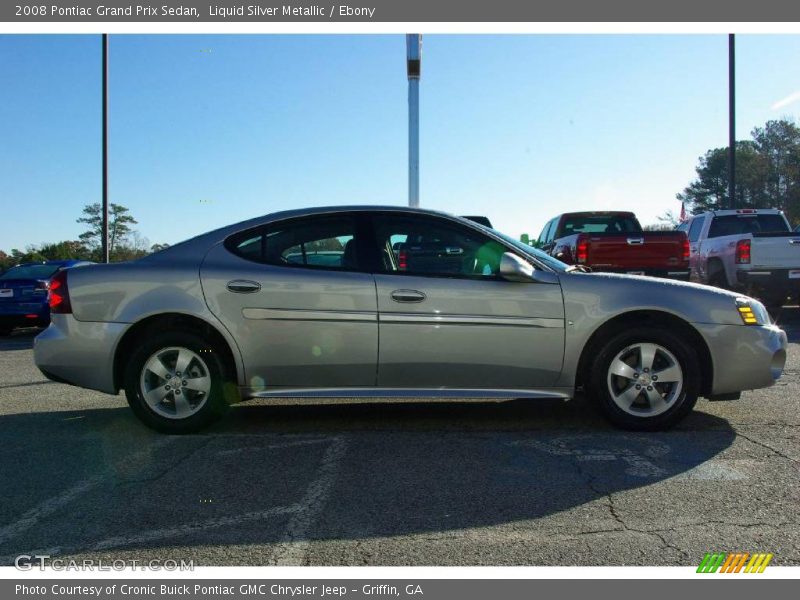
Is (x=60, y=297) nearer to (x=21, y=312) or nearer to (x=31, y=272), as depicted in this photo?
(x=21, y=312)

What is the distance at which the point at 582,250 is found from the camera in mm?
10305

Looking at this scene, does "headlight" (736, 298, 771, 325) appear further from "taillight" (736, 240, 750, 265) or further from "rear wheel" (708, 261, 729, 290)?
"rear wheel" (708, 261, 729, 290)

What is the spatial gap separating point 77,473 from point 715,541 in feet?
11.6

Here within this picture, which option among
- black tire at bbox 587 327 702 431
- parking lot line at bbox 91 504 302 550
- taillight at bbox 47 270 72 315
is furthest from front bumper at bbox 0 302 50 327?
black tire at bbox 587 327 702 431

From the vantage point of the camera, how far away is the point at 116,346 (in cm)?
501

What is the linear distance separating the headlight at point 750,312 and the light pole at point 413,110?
11358 mm

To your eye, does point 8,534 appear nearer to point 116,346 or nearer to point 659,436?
point 116,346

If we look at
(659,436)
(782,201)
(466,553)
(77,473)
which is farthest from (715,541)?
(782,201)

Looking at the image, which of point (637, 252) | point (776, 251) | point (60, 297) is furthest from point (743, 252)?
point (60, 297)

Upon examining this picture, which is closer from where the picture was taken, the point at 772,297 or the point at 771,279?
the point at 771,279

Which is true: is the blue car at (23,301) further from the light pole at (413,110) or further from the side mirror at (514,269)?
the side mirror at (514,269)

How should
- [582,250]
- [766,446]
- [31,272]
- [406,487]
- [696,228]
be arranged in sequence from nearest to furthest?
1. [406,487]
2. [766,446]
3. [582,250]
4. [31,272]
5. [696,228]

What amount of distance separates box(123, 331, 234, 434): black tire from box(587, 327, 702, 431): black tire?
8.72ft

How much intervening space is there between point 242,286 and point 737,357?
355cm
